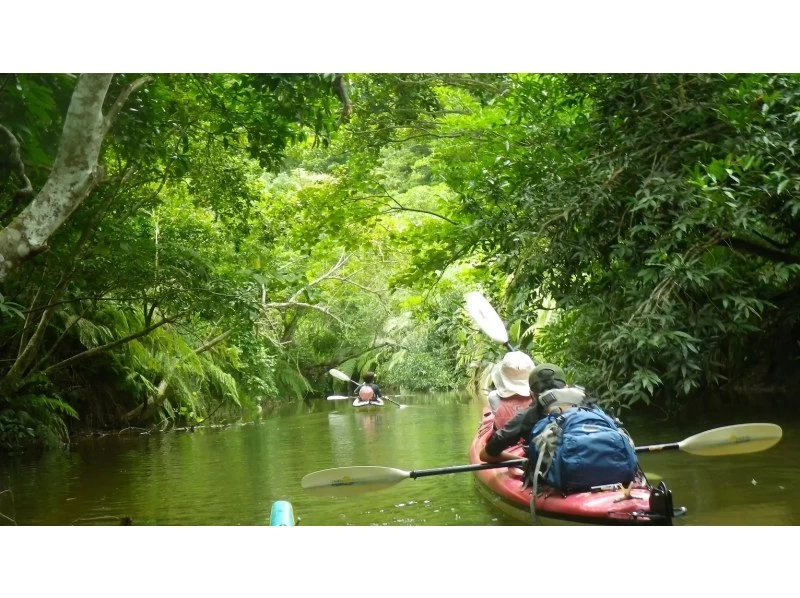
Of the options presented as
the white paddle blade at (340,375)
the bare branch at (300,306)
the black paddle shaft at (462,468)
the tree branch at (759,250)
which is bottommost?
the black paddle shaft at (462,468)

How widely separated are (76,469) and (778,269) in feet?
14.9

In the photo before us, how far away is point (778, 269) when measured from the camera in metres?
4.37

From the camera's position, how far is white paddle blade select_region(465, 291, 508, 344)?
4410mm

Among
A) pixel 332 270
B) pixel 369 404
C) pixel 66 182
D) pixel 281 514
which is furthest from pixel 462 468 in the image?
pixel 369 404

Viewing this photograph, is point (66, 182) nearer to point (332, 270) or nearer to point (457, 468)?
point (457, 468)

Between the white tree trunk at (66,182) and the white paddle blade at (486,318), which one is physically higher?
the white tree trunk at (66,182)

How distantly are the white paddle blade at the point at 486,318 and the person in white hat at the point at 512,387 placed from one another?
0.30 m

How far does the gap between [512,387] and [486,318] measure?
63 centimetres

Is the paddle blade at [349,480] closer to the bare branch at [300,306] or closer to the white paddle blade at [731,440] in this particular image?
→ the white paddle blade at [731,440]

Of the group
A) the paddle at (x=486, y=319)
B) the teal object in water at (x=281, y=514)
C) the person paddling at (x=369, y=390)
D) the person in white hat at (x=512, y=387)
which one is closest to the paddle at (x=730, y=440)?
the person in white hat at (x=512, y=387)

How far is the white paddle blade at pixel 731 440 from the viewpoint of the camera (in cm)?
353

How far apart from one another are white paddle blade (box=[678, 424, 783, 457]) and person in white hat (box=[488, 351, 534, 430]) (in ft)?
2.59

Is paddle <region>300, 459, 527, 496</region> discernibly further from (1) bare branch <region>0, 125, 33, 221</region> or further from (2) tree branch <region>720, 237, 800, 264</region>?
(2) tree branch <region>720, 237, 800, 264</region>

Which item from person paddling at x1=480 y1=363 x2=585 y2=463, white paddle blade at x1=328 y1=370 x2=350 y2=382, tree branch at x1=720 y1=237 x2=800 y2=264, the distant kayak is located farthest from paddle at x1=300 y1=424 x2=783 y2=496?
the distant kayak
